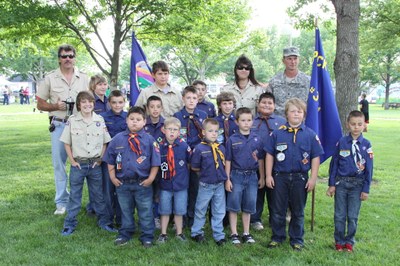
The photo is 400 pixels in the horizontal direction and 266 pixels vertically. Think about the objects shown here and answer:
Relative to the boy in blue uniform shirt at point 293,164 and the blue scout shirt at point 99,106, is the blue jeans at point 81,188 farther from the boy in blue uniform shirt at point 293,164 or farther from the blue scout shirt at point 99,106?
the boy in blue uniform shirt at point 293,164

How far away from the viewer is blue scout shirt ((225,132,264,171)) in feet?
15.3

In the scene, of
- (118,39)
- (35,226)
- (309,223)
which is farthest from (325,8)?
(35,226)

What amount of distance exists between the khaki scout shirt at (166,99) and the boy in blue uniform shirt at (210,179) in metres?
0.75

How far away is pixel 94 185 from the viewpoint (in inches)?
199

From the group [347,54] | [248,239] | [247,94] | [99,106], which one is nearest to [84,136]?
[99,106]

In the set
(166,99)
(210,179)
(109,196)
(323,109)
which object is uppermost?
(166,99)

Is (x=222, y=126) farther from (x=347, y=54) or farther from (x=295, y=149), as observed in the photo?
(x=347, y=54)

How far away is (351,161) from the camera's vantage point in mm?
4348

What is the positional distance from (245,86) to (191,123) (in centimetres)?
95

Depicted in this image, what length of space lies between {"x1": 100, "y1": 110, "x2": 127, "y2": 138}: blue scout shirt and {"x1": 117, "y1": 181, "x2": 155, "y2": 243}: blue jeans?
906mm

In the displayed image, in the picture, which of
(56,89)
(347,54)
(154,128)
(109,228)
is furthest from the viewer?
(347,54)

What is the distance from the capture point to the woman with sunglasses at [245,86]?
17.3 ft

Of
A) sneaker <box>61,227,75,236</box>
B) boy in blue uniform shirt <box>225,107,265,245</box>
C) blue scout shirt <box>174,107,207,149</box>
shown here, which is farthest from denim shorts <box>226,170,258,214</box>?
sneaker <box>61,227,75,236</box>

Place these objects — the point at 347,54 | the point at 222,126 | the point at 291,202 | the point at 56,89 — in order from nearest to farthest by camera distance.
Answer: the point at 291,202 < the point at 222,126 < the point at 56,89 < the point at 347,54
